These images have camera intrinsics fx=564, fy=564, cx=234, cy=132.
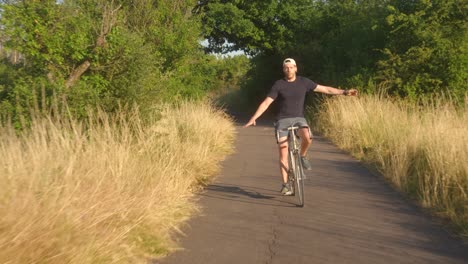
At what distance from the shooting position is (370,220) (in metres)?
6.79

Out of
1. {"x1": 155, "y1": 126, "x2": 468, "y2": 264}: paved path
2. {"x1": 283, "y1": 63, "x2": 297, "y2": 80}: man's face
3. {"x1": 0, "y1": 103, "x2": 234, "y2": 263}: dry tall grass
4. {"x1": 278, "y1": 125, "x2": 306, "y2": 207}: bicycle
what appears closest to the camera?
{"x1": 0, "y1": 103, "x2": 234, "y2": 263}: dry tall grass

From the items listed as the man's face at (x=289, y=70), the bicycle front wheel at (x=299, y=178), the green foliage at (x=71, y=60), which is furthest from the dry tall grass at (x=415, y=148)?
the green foliage at (x=71, y=60)

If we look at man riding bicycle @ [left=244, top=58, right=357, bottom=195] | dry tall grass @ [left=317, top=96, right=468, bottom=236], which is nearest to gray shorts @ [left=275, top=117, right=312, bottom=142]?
man riding bicycle @ [left=244, top=58, right=357, bottom=195]

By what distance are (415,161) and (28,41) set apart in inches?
271

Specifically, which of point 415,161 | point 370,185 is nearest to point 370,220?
point 370,185

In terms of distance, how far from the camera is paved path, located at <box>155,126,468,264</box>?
544 cm

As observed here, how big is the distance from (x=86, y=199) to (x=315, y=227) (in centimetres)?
267

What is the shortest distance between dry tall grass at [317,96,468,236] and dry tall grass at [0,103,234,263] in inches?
128

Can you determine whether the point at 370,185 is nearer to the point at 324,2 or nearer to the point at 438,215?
the point at 438,215

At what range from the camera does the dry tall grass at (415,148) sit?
288 inches

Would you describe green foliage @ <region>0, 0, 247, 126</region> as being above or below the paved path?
above

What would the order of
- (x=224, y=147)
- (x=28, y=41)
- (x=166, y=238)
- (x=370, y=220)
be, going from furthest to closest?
(x=224, y=147)
(x=28, y=41)
(x=370, y=220)
(x=166, y=238)

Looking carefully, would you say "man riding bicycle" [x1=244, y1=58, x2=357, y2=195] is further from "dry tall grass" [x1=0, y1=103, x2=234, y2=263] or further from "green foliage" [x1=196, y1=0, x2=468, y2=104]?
"green foliage" [x1=196, y1=0, x2=468, y2=104]

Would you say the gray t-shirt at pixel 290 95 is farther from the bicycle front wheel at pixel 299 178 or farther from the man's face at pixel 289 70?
the bicycle front wheel at pixel 299 178
